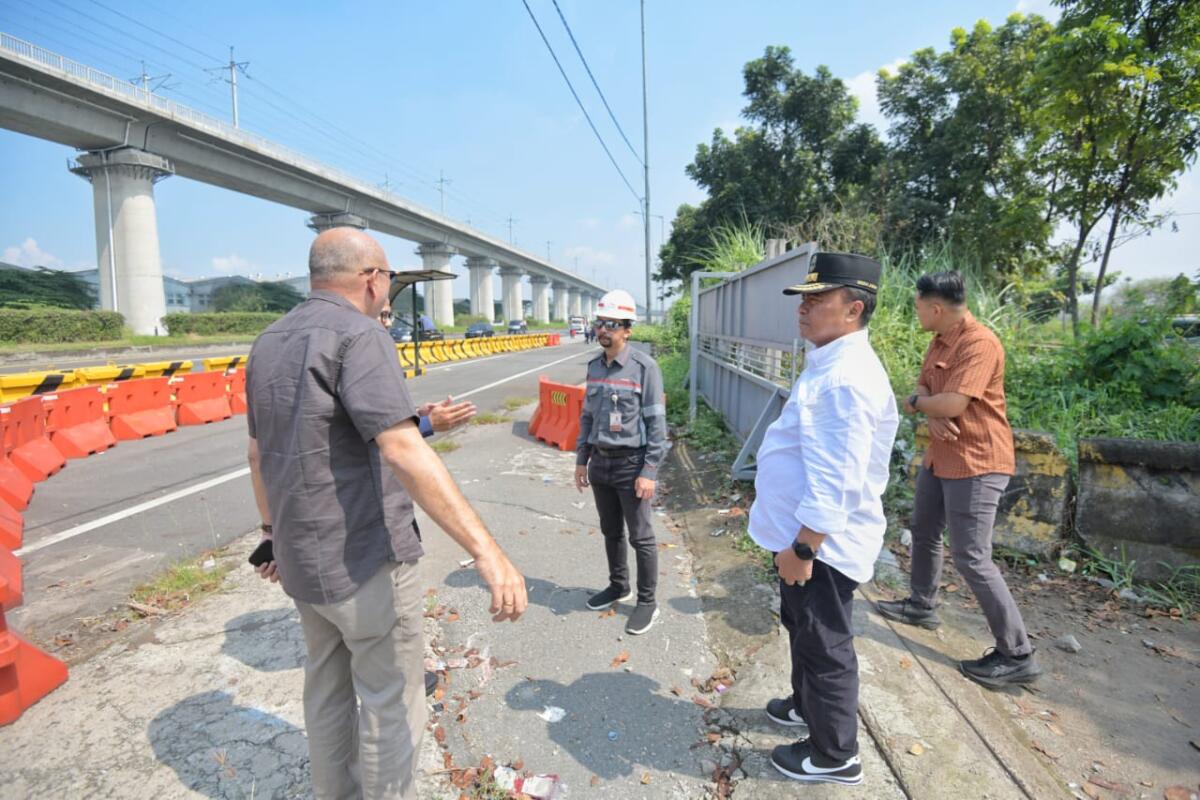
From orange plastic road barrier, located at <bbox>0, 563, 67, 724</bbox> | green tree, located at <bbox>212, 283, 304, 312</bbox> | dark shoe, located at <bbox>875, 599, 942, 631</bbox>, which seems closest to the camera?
orange plastic road barrier, located at <bbox>0, 563, 67, 724</bbox>

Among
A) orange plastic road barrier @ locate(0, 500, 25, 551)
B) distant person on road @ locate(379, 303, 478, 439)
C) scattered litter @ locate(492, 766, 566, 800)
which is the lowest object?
scattered litter @ locate(492, 766, 566, 800)

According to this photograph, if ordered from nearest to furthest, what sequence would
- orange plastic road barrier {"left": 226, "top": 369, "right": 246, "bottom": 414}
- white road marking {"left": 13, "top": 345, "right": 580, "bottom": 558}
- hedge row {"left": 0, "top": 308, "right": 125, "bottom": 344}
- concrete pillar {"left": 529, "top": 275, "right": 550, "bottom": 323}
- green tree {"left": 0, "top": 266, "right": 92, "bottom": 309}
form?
1. white road marking {"left": 13, "top": 345, "right": 580, "bottom": 558}
2. orange plastic road barrier {"left": 226, "top": 369, "right": 246, "bottom": 414}
3. hedge row {"left": 0, "top": 308, "right": 125, "bottom": 344}
4. green tree {"left": 0, "top": 266, "right": 92, "bottom": 309}
5. concrete pillar {"left": 529, "top": 275, "right": 550, "bottom": 323}

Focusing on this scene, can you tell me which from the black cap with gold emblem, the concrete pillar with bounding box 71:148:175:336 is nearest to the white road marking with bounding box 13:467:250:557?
the black cap with gold emblem

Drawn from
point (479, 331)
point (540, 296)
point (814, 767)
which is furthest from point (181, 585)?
point (540, 296)

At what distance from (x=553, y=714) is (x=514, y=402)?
993 centimetres

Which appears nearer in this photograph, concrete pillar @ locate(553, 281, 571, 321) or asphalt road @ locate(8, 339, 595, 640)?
asphalt road @ locate(8, 339, 595, 640)

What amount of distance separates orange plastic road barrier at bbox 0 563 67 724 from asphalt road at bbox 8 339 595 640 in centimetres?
77

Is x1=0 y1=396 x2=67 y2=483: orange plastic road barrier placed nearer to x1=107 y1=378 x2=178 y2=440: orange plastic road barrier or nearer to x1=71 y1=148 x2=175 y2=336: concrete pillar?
x1=107 y1=378 x2=178 y2=440: orange plastic road barrier

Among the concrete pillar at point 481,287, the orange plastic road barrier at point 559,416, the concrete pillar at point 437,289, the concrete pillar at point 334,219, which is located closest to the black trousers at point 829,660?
the orange plastic road barrier at point 559,416

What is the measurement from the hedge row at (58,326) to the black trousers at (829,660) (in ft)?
107

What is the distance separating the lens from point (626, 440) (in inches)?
144

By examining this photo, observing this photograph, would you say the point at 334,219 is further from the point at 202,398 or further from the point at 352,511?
the point at 352,511

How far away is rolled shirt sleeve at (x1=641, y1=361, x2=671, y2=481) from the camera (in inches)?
145

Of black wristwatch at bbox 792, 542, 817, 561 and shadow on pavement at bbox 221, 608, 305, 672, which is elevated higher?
black wristwatch at bbox 792, 542, 817, 561
